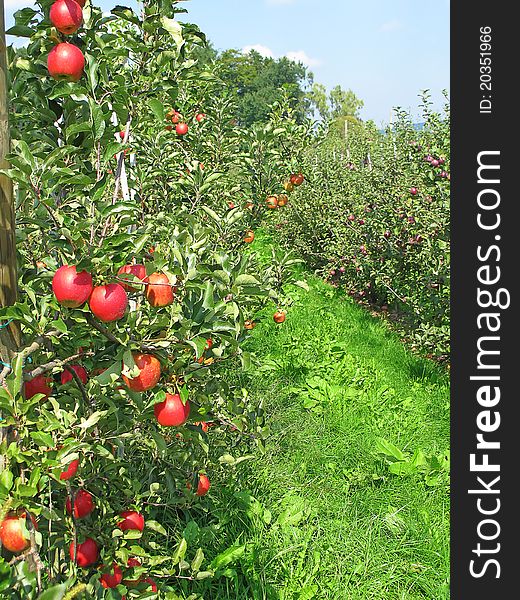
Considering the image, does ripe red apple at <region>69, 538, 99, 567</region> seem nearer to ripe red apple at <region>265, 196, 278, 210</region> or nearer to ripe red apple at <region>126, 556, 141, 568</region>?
ripe red apple at <region>126, 556, 141, 568</region>

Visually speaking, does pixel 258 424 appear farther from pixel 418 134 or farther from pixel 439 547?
pixel 418 134

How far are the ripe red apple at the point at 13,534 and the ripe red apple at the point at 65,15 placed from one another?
106cm

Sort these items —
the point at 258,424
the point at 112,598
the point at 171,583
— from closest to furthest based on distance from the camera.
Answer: the point at 112,598, the point at 258,424, the point at 171,583

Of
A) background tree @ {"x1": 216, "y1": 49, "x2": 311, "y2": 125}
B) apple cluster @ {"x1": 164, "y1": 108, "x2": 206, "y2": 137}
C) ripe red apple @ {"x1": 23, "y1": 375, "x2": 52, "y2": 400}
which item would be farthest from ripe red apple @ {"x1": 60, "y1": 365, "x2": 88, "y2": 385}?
background tree @ {"x1": 216, "y1": 49, "x2": 311, "y2": 125}

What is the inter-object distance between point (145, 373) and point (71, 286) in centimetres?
24

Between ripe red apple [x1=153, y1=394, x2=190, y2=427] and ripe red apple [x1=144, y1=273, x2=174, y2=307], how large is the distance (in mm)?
226

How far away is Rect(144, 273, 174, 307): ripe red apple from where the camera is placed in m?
1.35

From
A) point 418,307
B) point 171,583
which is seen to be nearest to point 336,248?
point 418,307

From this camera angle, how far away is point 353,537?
2.91 meters

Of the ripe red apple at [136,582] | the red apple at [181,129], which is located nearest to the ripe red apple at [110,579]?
the ripe red apple at [136,582]

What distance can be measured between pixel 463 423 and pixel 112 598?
199 cm

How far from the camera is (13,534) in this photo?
1.17 meters

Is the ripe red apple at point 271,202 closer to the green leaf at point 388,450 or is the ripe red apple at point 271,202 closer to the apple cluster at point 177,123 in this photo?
the apple cluster at point 177,123

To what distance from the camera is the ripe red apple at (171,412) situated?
1375mm
